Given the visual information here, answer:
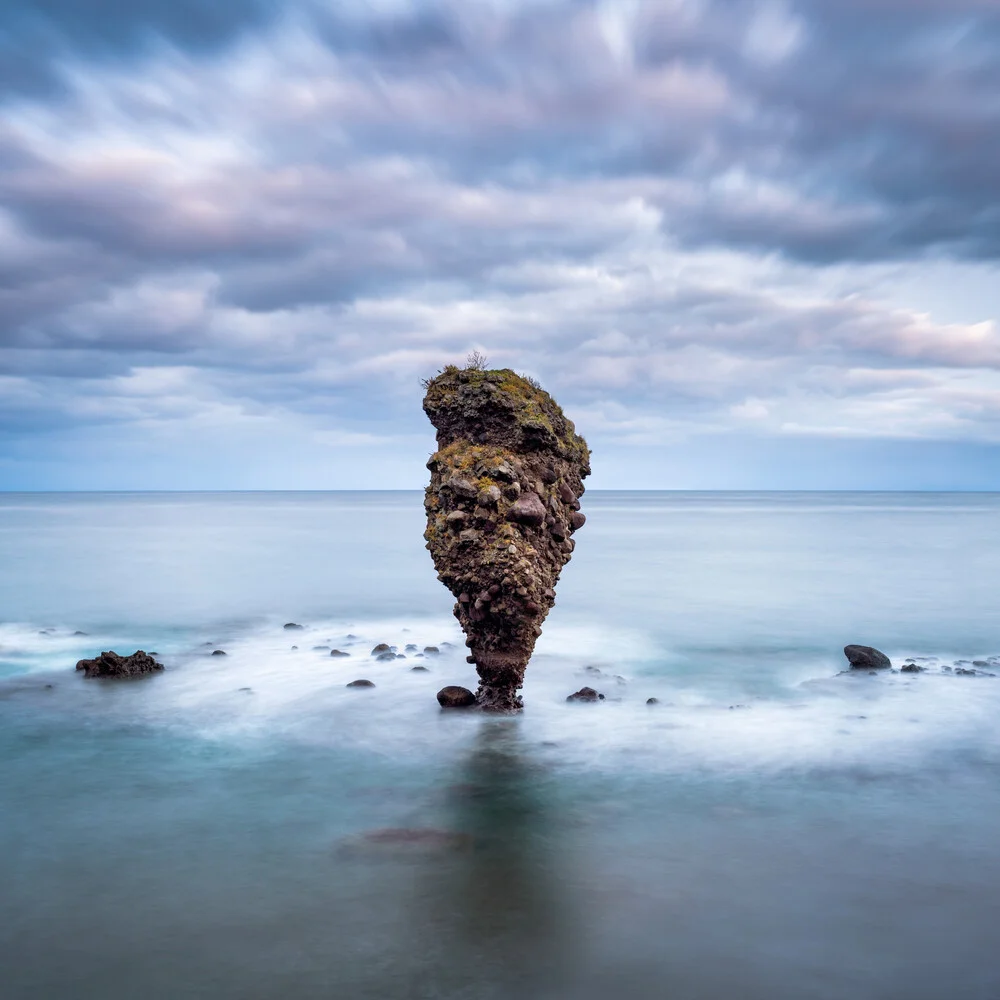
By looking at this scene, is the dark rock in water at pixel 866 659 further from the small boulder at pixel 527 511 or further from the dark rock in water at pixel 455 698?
the small boulder at pixel 527 511

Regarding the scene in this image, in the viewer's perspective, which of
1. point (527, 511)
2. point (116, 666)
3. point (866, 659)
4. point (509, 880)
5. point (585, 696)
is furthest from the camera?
point (866, 659)

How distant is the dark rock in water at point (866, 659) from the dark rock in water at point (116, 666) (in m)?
24.6

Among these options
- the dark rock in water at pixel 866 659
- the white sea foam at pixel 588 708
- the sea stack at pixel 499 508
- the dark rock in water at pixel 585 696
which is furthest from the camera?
the dark rock in water at pixel 866 659

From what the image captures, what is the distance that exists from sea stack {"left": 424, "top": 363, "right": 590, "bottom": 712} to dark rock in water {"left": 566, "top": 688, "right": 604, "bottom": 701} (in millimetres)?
2119

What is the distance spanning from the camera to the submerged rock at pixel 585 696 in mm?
25172

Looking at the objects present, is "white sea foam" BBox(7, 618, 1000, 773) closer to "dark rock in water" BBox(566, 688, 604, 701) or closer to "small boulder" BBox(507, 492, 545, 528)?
"dark rock in water" BBox(566, 688, 604, 701)

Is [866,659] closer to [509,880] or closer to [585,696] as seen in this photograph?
[585,696]

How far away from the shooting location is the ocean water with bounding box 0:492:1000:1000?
37.9ft

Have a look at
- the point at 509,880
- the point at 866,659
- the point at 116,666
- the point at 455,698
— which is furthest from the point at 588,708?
the point at 116,666

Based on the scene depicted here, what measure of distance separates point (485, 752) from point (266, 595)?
33.8 meters

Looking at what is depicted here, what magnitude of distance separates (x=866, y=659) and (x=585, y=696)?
37.8 ft

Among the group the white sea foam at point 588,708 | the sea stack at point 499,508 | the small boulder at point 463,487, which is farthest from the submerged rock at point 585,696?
the small boulder at point 463,487

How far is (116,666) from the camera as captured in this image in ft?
93.2

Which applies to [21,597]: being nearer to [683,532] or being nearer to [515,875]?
[515,875]
